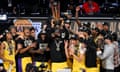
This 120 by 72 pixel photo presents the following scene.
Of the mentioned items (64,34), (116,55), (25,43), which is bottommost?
(116,55)

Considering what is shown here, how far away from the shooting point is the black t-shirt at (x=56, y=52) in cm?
1181

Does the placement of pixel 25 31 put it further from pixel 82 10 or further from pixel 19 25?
pixel 82 10

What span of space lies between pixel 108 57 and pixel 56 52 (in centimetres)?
133

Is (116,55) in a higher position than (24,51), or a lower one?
lower

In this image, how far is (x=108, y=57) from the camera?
459 inches

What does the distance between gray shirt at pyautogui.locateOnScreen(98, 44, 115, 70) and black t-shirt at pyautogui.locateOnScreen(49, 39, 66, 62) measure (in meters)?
0.95

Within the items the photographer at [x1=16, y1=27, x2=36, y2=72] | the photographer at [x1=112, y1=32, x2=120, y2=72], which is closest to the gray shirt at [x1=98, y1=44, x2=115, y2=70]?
the photographer at [x1=112, y1=32, x2=120, y2=72]

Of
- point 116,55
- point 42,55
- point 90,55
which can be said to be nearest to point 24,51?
point 42,55

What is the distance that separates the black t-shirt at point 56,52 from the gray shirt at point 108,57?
0.95 metres

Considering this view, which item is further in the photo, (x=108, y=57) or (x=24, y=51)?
(x=24, y=51)

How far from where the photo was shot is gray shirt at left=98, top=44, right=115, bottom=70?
37.9 feet

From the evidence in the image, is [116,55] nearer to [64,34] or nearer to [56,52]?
[64,34]

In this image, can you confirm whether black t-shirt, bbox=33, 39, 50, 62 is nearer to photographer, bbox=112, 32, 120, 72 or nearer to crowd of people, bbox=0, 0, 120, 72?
crowd of people, bbox=0, 0, 120, 72

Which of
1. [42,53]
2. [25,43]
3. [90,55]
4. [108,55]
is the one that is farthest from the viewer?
[25,43]
